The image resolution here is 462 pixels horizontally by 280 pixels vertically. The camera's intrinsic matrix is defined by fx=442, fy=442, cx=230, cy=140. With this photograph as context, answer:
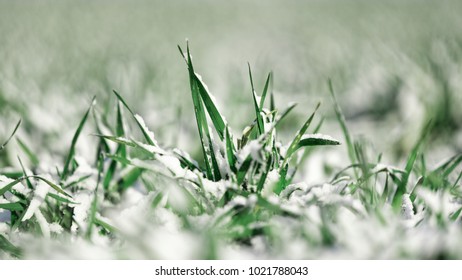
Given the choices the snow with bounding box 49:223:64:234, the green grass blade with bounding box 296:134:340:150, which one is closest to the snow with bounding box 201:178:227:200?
the green grass blade with bounding box 296:134:340:150

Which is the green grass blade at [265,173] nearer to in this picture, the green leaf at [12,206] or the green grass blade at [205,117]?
the green grass blade at [205,117]

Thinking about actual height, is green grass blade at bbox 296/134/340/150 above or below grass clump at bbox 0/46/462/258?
above

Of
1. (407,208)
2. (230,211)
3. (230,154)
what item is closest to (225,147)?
(230,154)

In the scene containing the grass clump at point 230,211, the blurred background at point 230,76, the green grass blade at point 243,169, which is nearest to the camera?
the grass clump at point 230,211

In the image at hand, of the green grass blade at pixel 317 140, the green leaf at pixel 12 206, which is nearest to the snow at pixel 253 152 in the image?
the green grass blade at pixel 317 140

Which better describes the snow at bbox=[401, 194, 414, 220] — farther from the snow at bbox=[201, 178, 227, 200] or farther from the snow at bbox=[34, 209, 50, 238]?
the snow at bbox=[34, 209, 50, 238]

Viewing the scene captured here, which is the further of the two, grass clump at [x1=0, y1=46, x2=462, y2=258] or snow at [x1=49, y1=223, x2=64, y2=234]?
snow at [x1=49, y1=223, x2=64, y2=234]

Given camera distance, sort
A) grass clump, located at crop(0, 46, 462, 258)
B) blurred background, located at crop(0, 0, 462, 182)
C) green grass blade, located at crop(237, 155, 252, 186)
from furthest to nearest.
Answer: blurred background, located at crop(0, 0, 462, 182)
green grass blade, located at crop(237, 155, 252, 186)
grass clump, located at crop(0, 46, 462, 258)
